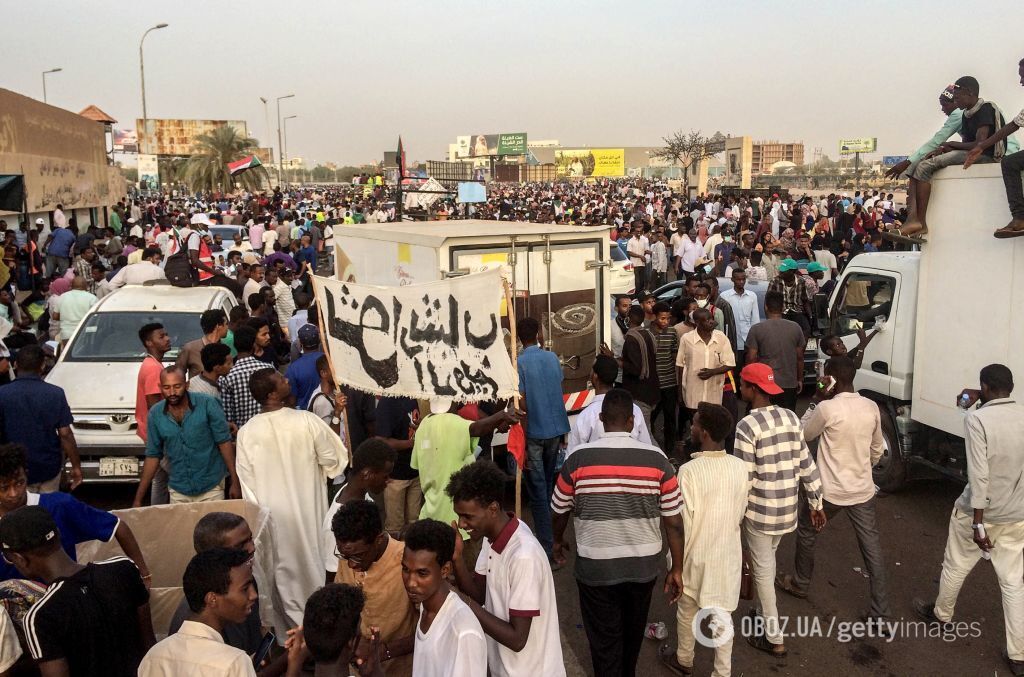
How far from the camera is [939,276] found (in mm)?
6188

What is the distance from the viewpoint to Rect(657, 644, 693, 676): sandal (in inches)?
178

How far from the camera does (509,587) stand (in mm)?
3102

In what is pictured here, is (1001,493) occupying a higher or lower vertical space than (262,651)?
higher

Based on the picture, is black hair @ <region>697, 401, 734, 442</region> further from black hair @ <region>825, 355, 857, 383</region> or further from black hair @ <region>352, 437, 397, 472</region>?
black hair @ <region>352, 437, 397, 472</region>

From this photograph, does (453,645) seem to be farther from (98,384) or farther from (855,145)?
(855,145)

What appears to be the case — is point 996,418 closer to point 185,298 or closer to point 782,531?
point 782,531

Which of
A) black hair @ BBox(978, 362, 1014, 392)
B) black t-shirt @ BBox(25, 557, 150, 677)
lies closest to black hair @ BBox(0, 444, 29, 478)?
black t-shirt @ BBox(25, 557, 150, 677)

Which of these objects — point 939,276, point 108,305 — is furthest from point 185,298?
point 939,276

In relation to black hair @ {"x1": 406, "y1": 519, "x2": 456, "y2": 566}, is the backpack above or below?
above

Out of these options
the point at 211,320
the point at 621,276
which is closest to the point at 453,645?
the point at 211,320

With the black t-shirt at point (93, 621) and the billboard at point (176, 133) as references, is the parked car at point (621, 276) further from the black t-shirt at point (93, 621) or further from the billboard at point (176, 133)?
the billboard at point (176, 133)

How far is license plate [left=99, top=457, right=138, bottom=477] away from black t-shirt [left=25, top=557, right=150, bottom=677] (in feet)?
12.3

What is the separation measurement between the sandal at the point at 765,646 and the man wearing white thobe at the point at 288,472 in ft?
8.65

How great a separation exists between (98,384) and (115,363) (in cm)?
42
